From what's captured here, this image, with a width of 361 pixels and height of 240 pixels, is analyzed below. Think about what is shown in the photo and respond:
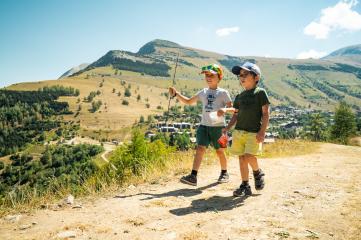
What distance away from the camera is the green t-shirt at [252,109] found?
6266 millimetres

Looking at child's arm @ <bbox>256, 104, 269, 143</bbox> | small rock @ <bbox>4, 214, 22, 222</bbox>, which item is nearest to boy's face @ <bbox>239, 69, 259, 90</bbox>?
child's arm @ <bbox>256, 104, 269, 143</bbox>

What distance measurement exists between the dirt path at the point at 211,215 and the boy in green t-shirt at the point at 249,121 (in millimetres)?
425

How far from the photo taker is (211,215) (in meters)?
5.09

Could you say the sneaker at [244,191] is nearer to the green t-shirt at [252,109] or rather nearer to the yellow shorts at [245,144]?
the yellow shorts at [245,144]

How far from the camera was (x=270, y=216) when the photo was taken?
483 cm

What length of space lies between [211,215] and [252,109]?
7.73 feet

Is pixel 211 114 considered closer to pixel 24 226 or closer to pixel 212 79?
pixel 212 79

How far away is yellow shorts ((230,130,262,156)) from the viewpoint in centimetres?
620

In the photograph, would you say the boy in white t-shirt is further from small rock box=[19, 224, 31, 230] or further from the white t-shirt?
small rock box=[19, 224, 31, 230]

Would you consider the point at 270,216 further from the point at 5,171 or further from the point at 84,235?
the point at 5,171

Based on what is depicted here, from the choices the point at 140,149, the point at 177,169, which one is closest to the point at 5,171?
the point at 140,149

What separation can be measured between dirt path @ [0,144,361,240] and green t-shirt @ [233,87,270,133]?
1395mm

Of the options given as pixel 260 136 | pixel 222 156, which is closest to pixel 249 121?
pixel 260 136

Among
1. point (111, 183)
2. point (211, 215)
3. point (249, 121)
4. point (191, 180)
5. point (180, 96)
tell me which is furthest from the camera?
point (111, 183)
